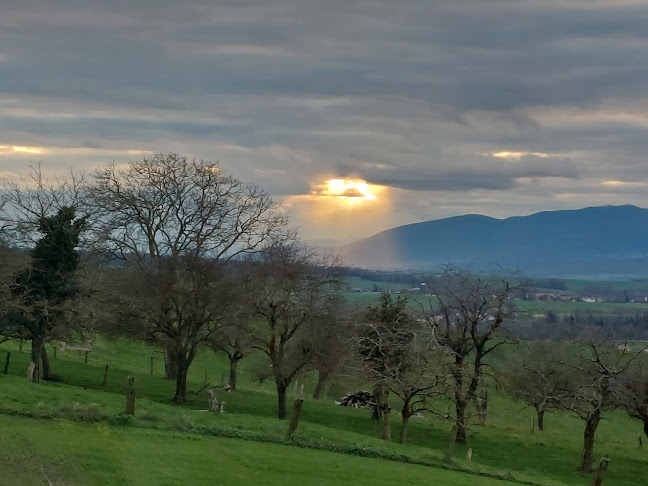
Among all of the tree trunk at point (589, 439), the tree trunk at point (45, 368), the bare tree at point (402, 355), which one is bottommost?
the tree trunk at point (589, 439)

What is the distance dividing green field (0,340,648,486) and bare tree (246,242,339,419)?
4.35 meters

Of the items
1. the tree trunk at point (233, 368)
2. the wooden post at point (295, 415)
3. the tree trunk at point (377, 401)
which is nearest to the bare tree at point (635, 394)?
the tree trunk at point (377, 401)

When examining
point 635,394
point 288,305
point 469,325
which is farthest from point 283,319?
point 635,394

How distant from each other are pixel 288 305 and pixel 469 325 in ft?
36.5

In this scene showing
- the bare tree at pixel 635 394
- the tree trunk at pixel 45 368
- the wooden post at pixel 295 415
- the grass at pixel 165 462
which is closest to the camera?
the grass at pixel 165 462

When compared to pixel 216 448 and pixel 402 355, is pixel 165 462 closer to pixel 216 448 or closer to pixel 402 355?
pixel 216 448

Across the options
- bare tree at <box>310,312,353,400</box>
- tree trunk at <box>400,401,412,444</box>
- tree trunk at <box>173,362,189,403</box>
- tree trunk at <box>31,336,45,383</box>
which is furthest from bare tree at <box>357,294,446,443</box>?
tree trunk at <box>31,336,45,383</box>

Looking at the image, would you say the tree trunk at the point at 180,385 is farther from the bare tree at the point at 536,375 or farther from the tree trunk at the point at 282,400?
the bare tree at the point at 536,375

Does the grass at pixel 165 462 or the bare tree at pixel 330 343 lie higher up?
the bare tree at pixel 330 343

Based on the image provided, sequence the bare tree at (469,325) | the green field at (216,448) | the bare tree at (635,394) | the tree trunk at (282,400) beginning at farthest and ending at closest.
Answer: the tree trunk at (282,400) < the bare tree at (469,325) < the bare tree at (635,394) < the green field at (216,448)

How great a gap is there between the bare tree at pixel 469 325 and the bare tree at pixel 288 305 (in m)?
6.96

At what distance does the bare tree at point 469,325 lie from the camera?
44281 mm

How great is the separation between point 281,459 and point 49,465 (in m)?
8.55

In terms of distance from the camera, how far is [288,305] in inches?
1751
